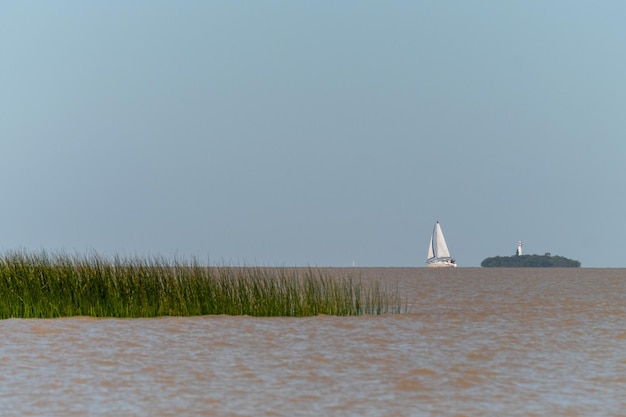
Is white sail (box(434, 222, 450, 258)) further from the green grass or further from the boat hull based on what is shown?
the green grass

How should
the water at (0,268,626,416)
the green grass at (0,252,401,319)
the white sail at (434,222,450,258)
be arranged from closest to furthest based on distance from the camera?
the water at (0,268,626,416) < the green grass at (0,252,401,319) < the white sail at (434,222,450,258)

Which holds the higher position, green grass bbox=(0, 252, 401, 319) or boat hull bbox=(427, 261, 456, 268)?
boat hull bbox=(427, 261, 456, 268)

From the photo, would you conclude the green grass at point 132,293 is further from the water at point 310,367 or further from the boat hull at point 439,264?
the boat hull at point 439,264

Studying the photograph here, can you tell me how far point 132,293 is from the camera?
21.4 meters

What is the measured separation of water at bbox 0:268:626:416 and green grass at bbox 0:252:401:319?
1.81ft

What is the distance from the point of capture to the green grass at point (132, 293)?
69.1 ft

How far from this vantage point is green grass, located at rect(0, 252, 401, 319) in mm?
21062

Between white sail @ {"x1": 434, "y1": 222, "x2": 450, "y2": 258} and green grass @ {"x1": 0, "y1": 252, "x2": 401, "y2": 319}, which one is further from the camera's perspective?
white sail @ {"x1": 434, "y1": 222, "x2": 450, "y2": 258}

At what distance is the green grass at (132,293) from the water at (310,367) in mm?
552

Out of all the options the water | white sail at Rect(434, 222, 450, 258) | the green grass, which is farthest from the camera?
white sail at Rect(434, 222, 450, 258)

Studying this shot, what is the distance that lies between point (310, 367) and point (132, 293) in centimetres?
852

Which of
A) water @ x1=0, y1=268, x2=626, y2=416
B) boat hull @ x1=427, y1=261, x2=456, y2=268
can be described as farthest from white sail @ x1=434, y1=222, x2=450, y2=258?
water @ x1=0, y1=268, x2=626, y2=416

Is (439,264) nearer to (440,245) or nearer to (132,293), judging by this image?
(440,245)

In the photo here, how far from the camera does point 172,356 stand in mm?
15078
